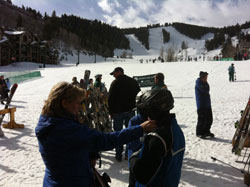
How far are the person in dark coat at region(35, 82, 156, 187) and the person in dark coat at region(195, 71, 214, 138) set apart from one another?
16.1ft

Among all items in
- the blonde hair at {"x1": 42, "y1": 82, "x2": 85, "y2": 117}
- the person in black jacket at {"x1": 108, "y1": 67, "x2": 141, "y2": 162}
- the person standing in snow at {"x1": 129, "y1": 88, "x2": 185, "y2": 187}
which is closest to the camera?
the person standing in snow at {"x1": 129, "y1": 88, "x2": 185, "y2": 187}

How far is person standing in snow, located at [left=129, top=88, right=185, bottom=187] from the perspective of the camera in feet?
5.10

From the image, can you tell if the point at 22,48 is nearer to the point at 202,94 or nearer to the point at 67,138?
the point at 202,94

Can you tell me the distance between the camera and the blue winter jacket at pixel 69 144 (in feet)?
5.27

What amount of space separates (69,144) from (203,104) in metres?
5.45

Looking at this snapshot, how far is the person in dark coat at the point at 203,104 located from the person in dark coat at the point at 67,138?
4.92m

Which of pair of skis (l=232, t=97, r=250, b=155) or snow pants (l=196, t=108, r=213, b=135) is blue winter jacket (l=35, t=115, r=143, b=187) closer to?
pair of skis (l=232, t=97, r=250, b=155)

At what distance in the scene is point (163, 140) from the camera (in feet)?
5.13

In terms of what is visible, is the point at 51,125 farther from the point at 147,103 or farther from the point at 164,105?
the point at 164,105

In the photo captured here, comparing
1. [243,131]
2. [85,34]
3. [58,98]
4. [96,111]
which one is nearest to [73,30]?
[85,34]

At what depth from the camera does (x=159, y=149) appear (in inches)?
60.6

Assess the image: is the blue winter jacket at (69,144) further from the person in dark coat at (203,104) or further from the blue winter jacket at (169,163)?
→ the person in dark coat at (203,104)

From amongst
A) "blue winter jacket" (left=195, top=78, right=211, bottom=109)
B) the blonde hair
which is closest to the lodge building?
"blue winter jacket" (left=195, top=78, right=211, bottom=109)

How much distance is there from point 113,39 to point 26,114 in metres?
138
